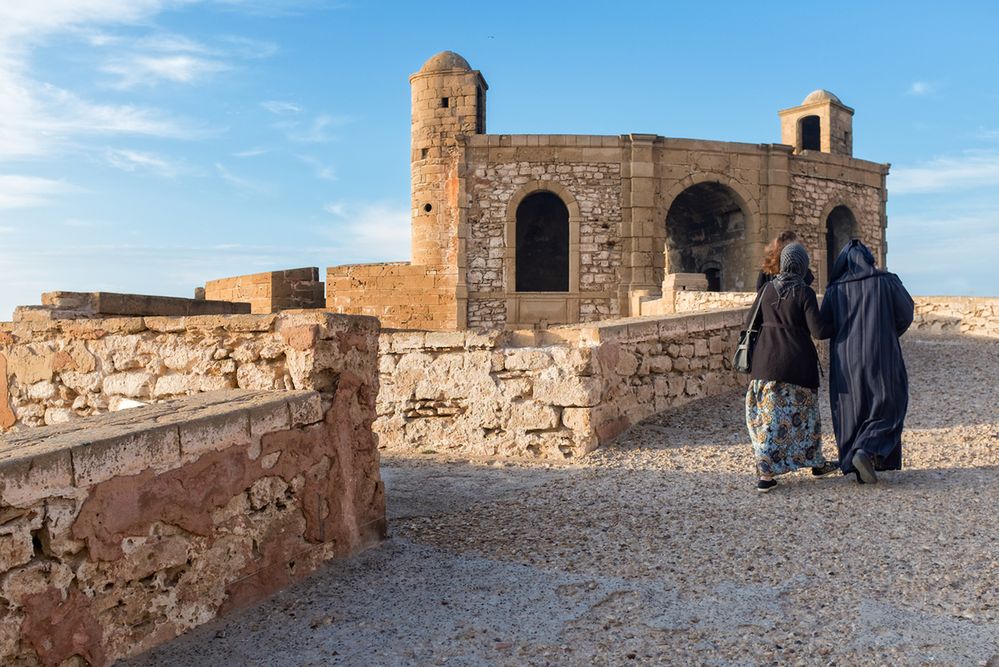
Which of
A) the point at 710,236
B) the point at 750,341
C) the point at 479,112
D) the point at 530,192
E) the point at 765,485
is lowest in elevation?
the point at 765,485

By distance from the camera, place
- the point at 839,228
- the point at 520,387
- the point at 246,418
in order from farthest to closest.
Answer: the point at 839,228
the point at 520,387
the point at 246,418

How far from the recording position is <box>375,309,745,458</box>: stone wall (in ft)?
21.8

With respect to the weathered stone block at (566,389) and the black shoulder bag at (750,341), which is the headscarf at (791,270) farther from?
the weathered stone block at (566,389)

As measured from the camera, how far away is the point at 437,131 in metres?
19.2

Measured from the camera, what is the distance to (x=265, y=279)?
56.8 ft

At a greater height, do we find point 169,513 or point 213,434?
point 213,434

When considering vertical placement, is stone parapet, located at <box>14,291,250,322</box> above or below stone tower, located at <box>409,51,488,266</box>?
below

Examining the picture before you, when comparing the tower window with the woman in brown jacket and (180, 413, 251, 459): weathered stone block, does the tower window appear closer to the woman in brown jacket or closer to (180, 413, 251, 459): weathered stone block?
the woman in brown jacket

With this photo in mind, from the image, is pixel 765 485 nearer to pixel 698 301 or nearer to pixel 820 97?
pixel 698 301

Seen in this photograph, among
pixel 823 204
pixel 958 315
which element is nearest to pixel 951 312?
pixel 958 315

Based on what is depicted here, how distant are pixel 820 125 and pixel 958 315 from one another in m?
12.3

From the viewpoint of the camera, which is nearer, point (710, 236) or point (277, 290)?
point (277, 290)

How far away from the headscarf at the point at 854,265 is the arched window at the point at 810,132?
18.6 m

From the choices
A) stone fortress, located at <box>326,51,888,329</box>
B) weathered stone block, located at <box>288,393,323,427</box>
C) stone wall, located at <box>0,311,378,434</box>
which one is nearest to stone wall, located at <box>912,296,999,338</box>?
stone fortress, located at <box>326,51,888,329</box>
